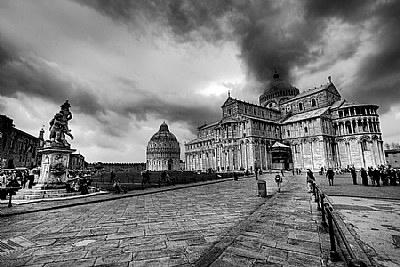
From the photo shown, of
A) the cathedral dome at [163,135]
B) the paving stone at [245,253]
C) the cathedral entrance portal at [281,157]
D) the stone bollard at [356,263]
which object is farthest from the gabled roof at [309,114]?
the cathedral dome at [163,135]

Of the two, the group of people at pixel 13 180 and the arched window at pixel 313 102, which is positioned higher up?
the arched window at pixel 313 102

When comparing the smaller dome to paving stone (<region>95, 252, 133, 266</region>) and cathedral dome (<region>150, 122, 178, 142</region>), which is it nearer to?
cathedral dome (<region>150, 122, 178, 142</region>)

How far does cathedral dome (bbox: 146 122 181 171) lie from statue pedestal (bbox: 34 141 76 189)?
101 meters

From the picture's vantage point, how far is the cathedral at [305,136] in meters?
46.1

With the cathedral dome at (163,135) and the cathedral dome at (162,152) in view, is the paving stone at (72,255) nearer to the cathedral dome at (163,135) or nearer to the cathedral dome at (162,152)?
the cathedral dome at (162,152)

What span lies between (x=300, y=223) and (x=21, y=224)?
9064mm

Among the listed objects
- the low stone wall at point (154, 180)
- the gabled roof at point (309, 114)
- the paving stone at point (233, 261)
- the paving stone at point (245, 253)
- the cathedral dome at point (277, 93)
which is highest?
the cathedral dome at point (277, 93)

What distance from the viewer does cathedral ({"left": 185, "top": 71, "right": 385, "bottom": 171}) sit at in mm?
46062

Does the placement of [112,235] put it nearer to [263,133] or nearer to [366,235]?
[366,235]

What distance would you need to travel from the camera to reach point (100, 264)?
3.40 meters

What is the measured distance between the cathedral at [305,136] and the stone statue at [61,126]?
39049mm

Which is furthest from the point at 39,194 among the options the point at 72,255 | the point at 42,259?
the point at 72,255

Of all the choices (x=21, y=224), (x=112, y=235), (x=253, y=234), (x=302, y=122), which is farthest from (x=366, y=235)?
(x=302, y=122)

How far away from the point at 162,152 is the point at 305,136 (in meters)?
82.7
